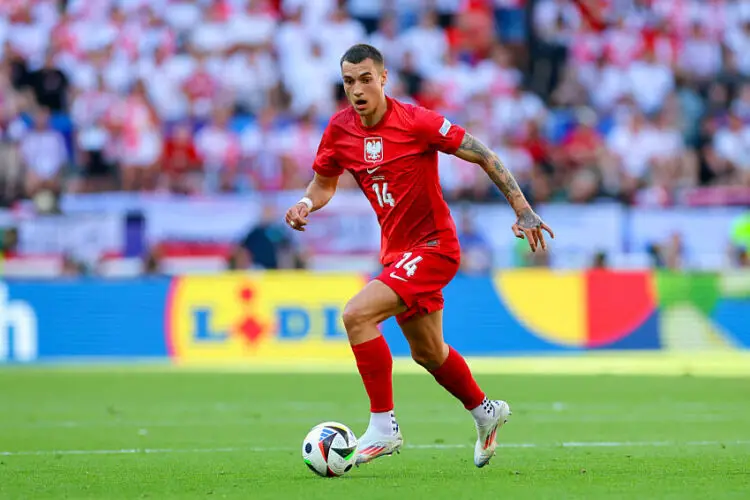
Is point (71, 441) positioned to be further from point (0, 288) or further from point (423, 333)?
point (0, 288)

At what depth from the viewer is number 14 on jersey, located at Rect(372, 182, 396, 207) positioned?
7.65m

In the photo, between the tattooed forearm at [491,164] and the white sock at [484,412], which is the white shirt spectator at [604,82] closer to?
the white sock at [484,412]

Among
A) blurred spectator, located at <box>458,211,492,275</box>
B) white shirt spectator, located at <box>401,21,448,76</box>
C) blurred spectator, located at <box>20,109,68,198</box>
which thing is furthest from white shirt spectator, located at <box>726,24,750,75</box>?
blurred spectator, located at <box>20,109,68,198</box>

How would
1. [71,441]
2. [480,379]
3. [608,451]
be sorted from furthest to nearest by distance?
[480,379] → [71,441] → [608,451]

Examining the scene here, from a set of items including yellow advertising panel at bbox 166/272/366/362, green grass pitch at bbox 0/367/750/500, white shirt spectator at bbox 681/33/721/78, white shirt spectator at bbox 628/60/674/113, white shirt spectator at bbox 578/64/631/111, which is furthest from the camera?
white shirt spectator at bbox 681/33/721/78

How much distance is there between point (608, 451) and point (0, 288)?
10.7 metres

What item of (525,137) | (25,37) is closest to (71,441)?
(525,137)

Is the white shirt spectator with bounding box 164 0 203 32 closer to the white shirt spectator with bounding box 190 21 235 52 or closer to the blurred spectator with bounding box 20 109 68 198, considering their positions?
the white shirt spectator with bounding box 190 21 235 52

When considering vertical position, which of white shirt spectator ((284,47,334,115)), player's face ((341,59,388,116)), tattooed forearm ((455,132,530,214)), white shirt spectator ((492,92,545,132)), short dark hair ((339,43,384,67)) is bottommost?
tattooed forearm ((455,132,530,214))

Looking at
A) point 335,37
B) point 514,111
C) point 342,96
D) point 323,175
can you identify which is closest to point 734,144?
point 514,111

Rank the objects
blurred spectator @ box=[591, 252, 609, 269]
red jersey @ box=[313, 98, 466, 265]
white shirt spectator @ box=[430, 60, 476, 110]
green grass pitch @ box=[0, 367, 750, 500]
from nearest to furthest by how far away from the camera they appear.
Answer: green grass pitch @ box=[0, 367, 750, 500] → red jersey @ box=[313, 98, 466, 265] → blurred spectator @ box=[591, 252, 609, 269] → white shirt spectator @ box=[430, 60, 476, 110]

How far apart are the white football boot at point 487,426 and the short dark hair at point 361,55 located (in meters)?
2.14

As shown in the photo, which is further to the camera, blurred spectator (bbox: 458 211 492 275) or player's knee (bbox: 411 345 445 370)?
blurred spectator (bbox: 458 211 492 275)

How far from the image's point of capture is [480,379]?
14.6 metres
